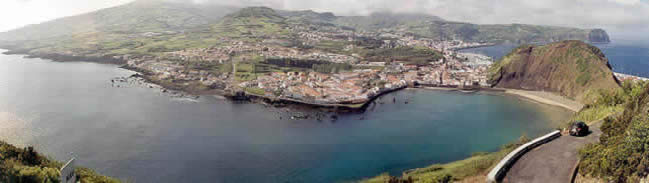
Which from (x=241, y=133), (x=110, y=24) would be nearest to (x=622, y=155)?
(x=241, y=133)

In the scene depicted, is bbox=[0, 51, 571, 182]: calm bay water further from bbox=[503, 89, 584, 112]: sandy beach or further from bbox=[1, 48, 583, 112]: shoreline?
bbox=[503, 89, 584, 112]: sandy beach


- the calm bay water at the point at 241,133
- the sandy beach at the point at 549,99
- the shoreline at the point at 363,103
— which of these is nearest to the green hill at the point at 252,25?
the shoreline at the point at 363,103

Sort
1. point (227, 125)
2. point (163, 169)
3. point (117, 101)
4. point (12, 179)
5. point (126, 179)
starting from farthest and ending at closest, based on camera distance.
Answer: point (117, 101) → point (227, 125) → point (163, 169) → point (126, 179) → point (12, 179)

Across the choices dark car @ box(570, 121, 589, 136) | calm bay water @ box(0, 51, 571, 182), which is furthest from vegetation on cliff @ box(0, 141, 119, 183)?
dark car @ box(570, 121, 589, 136)

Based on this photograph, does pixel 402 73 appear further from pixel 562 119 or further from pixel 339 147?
pixel 339 147

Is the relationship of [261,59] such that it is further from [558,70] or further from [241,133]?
[558,70]

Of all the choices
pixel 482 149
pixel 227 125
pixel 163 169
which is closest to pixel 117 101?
pixel 227 125
